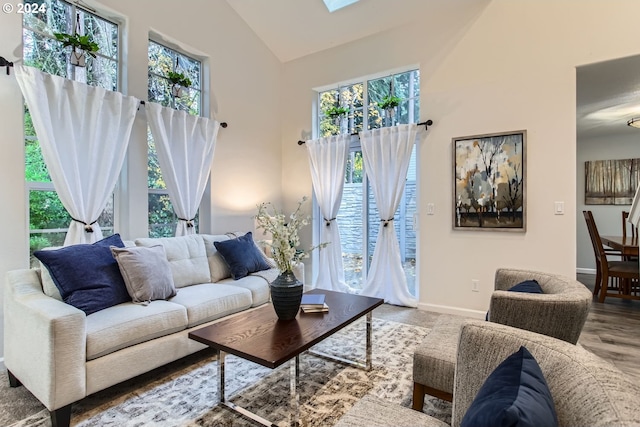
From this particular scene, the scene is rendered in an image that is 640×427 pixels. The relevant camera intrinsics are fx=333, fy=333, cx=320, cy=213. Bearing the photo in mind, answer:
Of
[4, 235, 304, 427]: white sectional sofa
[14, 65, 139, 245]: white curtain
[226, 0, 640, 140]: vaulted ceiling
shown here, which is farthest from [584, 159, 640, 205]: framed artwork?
[14, 65, 139, 245]: white curtain

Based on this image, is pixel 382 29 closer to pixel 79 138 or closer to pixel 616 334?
pixel 79 138

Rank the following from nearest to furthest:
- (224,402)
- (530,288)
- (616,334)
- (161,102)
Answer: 1. (530,288)
2. (224,402)
3. (616,334)
4. (161,102)

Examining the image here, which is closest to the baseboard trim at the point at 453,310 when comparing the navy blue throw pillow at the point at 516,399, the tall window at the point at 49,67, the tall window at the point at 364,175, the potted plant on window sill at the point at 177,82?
the tall window at the point at 364,175

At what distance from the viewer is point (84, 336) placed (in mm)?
1922

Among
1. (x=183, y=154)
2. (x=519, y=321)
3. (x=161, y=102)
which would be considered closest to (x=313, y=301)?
(x=519, y=321)

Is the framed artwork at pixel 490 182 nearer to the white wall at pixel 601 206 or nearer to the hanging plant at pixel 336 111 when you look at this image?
the hanging plant at pixel 336 111

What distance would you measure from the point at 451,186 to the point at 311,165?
1.95 m

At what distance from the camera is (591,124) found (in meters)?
5.18

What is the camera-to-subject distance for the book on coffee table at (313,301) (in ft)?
7.97

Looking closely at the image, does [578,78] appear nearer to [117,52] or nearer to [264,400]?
[264,400]

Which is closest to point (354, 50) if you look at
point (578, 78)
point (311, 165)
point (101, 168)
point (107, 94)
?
point (311, 165)

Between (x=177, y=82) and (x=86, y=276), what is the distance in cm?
238

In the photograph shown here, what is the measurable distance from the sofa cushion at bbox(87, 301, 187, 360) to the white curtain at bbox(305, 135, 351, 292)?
2.48 meters

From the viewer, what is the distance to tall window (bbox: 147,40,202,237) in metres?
3.67
